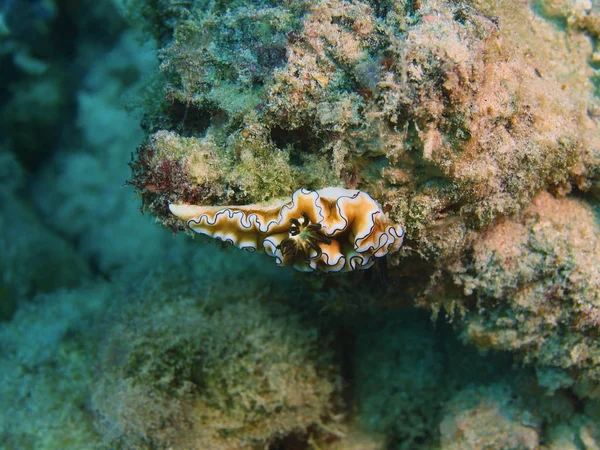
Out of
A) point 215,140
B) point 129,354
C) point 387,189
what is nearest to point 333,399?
point 129,354

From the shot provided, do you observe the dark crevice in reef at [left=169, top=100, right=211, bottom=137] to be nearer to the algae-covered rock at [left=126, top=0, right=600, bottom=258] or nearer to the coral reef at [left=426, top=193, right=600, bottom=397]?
the algae-covered rock at [left=126, top=0, right=600, bottom=258]

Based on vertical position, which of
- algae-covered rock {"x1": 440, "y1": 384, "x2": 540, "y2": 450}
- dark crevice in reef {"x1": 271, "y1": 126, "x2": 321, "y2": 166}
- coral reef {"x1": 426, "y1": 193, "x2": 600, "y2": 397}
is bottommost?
algae-covered rock {"x1": 440, "y1": 384, "x2": 540, "y2": 450}

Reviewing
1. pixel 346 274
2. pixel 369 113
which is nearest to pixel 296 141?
pixel 369 113

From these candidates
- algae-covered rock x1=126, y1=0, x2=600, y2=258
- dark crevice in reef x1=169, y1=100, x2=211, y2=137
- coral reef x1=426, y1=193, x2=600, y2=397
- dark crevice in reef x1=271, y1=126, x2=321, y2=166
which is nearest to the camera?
algae-covered rock x1=126, y1=0, x2=600, y2=258

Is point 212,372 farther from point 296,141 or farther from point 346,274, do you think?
point 296,141

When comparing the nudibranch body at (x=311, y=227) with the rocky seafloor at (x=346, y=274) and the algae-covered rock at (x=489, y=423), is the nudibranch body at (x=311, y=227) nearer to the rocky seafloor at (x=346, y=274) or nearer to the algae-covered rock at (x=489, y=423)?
the rocky seafloor at (x=346, y=274)

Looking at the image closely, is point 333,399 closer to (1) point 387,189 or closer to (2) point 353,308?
(2) point 353,308

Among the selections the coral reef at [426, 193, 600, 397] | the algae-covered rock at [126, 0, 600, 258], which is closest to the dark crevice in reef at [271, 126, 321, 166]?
the algae-covered rock at [126, 0, 600, 258]
